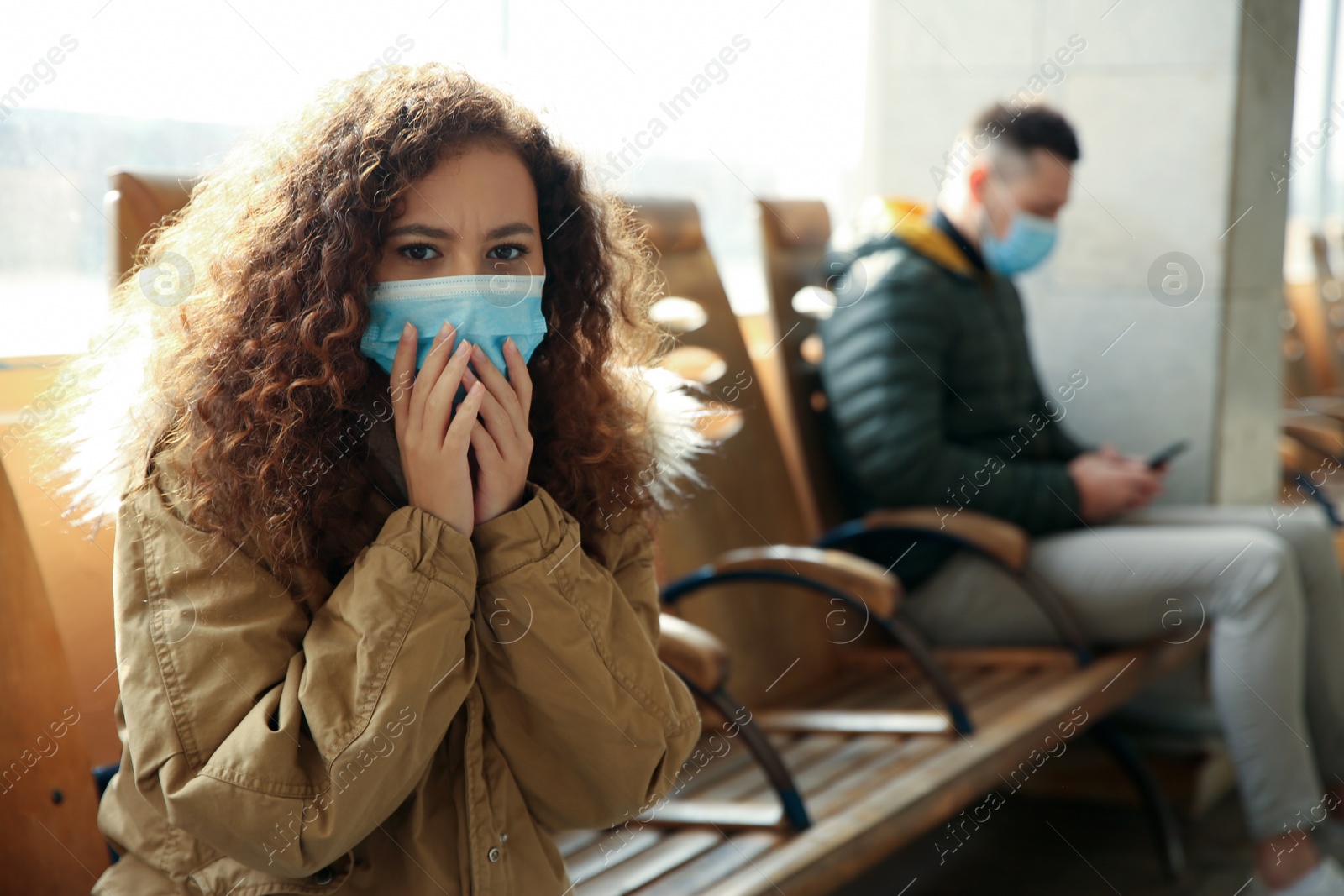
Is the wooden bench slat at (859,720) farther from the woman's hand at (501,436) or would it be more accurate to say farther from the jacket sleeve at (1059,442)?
the woman's hand at (501,436)

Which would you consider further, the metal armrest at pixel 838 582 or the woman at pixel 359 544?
the metal armrest at pixel 838 582

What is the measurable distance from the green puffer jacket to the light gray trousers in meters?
0.12

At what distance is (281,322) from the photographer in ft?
4.07

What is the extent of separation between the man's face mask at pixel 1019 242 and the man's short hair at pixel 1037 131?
0.35 feet

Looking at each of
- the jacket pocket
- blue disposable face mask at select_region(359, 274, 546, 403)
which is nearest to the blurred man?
blue disposable face mask at select_region(359, 274, 546, 403)

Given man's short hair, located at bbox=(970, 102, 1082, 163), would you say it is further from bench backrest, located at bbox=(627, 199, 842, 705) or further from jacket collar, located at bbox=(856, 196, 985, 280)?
bench backrest, located at bbox=(627, 199, 842, 705)

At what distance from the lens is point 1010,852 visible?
288 centimetres

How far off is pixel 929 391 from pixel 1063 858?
45.7 inches

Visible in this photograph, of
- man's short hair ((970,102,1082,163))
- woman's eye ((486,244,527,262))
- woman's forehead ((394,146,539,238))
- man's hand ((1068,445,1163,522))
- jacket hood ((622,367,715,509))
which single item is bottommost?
man's hand ((1068,445,1163,522))

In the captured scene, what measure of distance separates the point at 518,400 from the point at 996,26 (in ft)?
7.84

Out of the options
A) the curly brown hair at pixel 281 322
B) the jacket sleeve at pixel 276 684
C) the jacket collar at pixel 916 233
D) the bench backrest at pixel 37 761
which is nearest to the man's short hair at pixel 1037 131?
the jacket collar at pixel 916 233

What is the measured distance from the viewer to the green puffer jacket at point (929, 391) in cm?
Answer: 260

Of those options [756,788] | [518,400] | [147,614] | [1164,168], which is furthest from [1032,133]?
[147,614]

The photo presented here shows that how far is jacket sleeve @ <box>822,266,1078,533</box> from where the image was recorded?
8.50ft
